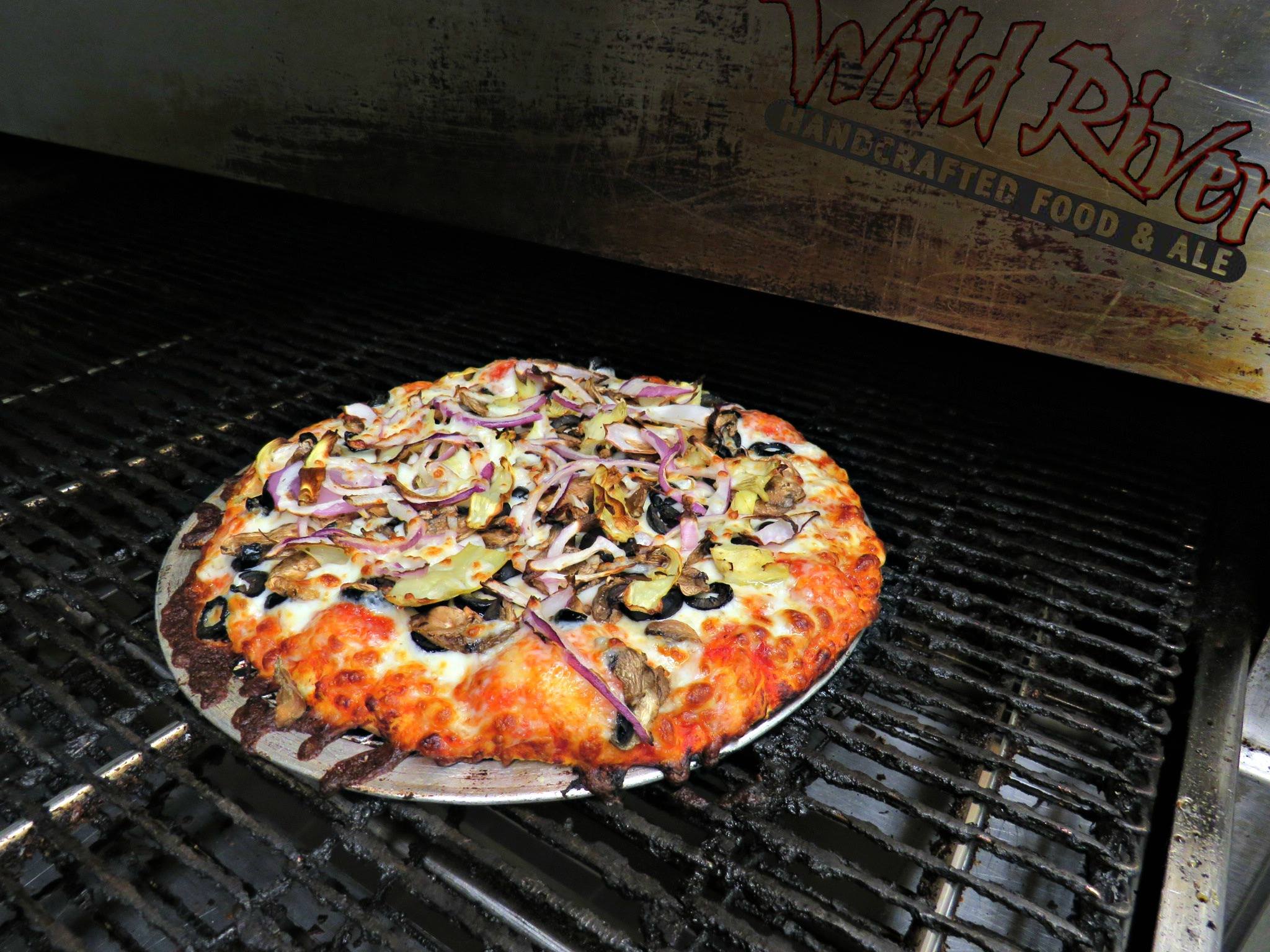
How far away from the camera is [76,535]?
2.72 meters

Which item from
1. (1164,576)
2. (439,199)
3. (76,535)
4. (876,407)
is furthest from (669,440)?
(439,199)

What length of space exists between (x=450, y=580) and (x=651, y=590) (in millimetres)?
474

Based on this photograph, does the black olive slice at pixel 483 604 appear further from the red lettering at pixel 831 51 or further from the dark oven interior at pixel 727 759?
the red lettering at pixel 831 51

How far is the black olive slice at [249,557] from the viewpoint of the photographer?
2.18 metres

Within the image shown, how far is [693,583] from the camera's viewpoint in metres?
2.10

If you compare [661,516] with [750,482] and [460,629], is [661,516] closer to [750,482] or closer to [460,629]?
[750,482]

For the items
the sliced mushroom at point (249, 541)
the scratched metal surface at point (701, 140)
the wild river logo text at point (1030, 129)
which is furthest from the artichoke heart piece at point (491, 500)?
the wild river logo text at point (1030, 129)

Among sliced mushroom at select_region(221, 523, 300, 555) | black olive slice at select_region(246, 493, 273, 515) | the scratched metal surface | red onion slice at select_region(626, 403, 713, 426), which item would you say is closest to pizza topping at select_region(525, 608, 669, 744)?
sliced mushroom at select_region(221, 523, 300, 555)

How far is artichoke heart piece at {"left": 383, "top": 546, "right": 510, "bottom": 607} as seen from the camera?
200 cm

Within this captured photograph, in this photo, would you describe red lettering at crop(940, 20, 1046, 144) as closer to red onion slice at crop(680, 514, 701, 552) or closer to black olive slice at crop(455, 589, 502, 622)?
red onion slice at crop(680, 514, 701, 552)

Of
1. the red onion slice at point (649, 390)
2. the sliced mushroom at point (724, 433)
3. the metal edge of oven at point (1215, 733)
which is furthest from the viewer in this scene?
the red onion slice at point (649, 390)

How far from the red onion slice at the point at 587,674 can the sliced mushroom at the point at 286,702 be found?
51cm

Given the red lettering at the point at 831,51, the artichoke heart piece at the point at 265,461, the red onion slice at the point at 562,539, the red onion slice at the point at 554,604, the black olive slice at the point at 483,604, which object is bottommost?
the artichoke heart piece at the point at 265,461

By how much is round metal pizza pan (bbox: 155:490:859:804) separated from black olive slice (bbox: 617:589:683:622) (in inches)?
13.0
